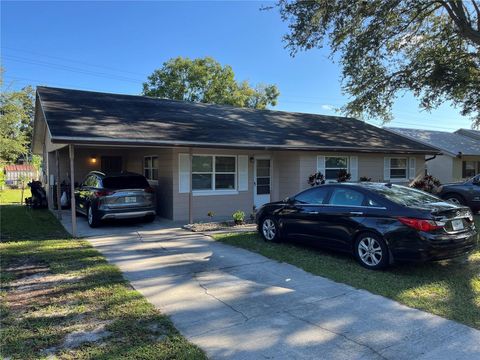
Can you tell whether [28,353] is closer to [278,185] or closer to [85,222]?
[85,222]

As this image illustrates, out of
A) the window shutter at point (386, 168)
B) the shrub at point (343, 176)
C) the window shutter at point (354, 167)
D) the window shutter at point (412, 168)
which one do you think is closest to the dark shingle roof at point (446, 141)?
the window shutter at point (412, 168)

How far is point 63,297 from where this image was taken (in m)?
5.52

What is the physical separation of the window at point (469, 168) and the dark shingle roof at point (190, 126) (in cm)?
1026

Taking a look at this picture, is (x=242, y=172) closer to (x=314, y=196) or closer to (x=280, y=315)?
(x=314, y=196)

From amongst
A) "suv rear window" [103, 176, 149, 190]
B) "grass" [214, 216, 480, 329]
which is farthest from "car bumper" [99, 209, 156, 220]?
"grass" [214, 216, 480, 329]

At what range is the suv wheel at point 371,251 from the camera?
6.60 metres

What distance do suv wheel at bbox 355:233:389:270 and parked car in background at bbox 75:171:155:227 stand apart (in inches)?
265

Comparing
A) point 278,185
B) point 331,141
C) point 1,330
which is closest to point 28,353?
point 1,330

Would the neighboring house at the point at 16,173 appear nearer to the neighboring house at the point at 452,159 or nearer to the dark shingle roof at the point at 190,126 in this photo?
the dark shingle roof at the point at 190,126

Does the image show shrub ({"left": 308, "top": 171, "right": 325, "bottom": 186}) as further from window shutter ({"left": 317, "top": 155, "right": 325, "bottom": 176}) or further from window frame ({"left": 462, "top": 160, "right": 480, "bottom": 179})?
window frame ({"left": 462, "top": 160, "right": 480, "bottom": 179})

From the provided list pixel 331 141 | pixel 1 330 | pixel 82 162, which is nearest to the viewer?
pixel 1 330

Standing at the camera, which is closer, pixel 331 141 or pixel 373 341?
pixel 373 341

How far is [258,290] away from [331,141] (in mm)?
Result: 10453

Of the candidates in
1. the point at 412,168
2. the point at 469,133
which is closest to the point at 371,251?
the point at 412,168
